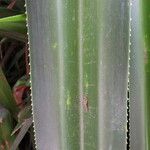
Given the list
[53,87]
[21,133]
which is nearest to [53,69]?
[53,87]

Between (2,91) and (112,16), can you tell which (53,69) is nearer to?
(112,16)

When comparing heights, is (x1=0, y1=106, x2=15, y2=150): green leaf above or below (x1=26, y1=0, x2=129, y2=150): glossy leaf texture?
below

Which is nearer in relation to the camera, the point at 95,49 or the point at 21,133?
the point at 95,49

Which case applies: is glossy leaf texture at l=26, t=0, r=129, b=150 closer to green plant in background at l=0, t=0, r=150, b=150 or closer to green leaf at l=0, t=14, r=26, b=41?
green plant in background at l=0, t=0, r=150, b=150

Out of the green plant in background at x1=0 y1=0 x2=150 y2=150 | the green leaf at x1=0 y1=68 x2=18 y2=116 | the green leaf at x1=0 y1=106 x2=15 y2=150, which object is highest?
the green plant in background at x1=0 y1=0 x2=150 y2=150

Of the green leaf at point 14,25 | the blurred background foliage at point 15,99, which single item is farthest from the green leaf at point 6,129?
the green leaf at point 14,25

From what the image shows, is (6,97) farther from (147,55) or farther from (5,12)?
(147,55)

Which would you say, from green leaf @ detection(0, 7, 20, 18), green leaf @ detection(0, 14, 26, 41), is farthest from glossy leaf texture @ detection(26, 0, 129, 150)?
green leaf @ detection(0, 7, 20, 18)

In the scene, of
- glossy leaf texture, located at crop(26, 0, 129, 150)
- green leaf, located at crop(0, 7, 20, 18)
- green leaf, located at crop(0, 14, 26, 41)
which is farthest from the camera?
green leaf, located at crop(0, 7, 20, 18)
